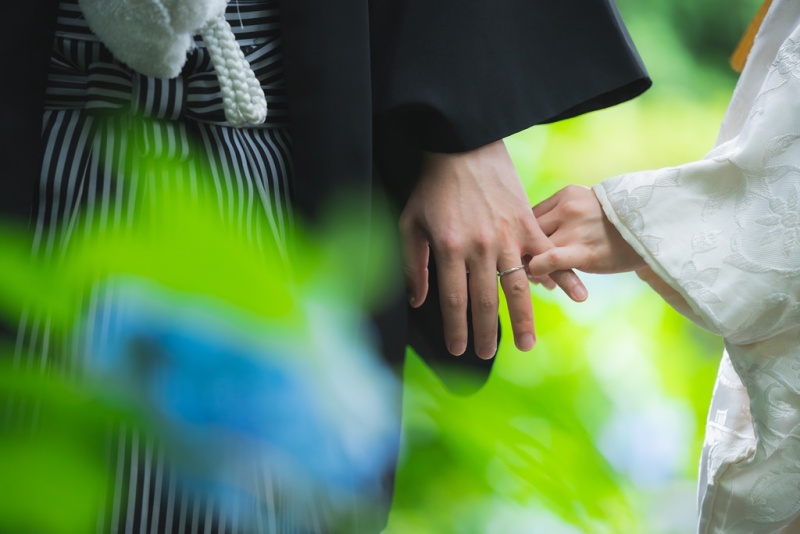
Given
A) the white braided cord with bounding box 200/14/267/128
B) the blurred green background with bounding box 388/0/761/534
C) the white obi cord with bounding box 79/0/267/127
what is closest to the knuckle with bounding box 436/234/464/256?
the blurred green background with bounding box 388/0/761/534

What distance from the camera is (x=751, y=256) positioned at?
821 millimetres

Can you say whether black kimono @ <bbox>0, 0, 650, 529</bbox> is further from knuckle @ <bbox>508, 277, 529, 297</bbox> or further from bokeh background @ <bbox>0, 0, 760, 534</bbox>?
bokeh background @ <bbox>0, 0, 760, 534</bbox>

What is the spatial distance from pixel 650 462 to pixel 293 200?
0.35 meters

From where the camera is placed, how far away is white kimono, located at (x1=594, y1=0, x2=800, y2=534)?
2.66 feet

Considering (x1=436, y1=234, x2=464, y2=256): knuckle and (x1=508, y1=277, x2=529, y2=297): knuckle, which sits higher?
(x1=436, y1=234, x2=464, y2=256): knuckle

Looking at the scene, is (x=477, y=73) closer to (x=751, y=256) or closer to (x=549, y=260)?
(x=549, y=260)

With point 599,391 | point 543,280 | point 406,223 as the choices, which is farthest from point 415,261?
point 599,391

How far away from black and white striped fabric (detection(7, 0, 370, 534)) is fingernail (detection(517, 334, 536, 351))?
0.28 m

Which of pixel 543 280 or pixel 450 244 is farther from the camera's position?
pixel 543 280

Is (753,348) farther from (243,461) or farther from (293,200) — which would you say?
(243,461)

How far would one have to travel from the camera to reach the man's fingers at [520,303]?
0.82m

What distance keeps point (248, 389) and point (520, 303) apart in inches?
25.4

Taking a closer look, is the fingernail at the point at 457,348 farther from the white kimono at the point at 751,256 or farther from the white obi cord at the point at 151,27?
the white obi cord at the point at 151,27

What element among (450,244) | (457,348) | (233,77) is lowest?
(457,348)
